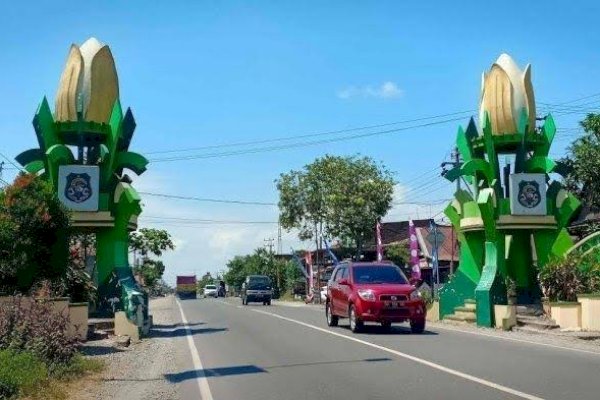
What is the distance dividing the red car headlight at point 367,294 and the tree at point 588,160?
38.7 feet

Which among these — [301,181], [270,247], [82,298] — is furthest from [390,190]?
[270,247]

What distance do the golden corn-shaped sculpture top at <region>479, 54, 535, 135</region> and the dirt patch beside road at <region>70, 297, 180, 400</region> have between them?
13801mm

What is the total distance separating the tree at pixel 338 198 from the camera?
159ft

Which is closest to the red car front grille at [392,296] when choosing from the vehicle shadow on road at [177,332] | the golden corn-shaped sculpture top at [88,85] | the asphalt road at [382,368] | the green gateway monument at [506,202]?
the asphalt road at [382,368]

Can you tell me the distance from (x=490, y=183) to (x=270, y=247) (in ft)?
248

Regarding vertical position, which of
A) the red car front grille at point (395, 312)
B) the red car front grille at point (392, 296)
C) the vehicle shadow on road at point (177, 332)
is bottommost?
the vehicle shadow on road at point (177, 332)

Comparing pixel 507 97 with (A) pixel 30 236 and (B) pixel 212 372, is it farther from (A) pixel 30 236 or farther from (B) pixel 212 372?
(B) pixel 212 372

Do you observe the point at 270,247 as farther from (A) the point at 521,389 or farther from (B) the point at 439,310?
(A) the point at 521,389

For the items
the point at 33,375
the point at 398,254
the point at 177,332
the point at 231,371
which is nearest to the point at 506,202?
the point at 177,332

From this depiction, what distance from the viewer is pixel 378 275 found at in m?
21.3

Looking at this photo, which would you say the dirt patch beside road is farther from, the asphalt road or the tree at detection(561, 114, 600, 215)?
the tree at detection(561, 114, 600, 215)

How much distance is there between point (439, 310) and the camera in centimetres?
2766

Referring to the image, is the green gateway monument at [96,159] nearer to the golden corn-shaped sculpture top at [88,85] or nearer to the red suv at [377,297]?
the golden corn-shaped sculpture top at [88,85]

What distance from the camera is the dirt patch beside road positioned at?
35.7 ft
